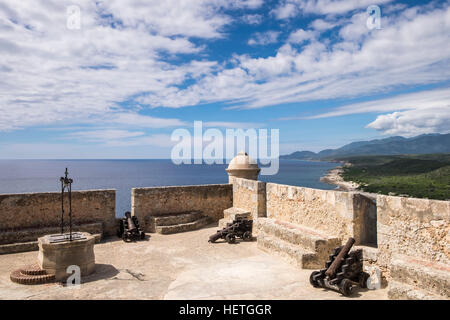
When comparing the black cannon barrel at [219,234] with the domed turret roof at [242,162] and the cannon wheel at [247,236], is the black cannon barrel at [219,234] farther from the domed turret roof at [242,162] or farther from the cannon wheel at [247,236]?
the domed turret roof at [242,162]

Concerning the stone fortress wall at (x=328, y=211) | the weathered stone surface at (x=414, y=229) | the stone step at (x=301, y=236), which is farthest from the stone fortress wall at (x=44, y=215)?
the weathered stone surface at (x=414, y=229)

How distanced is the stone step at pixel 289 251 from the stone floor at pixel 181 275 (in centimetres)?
19

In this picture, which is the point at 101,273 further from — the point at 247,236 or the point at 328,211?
the point at 328,211

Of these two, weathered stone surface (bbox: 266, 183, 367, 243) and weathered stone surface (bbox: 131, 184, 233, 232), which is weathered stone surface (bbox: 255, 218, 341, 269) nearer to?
weathered stone surface (bbox: 266, 183, 367, 243)

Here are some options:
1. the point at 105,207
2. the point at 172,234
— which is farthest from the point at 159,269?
the point at 105,207

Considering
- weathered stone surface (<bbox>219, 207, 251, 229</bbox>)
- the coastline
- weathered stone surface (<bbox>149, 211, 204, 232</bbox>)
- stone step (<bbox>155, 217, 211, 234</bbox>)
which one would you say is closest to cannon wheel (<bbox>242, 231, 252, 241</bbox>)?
weathered stone surface (<bbox>219, 207, 251, 229</bbox>)

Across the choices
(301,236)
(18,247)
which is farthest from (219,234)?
(18,247)

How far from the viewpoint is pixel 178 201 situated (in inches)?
523

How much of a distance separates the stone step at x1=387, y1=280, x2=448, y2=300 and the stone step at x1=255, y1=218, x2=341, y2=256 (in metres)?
2.21

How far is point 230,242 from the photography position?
34.4ft

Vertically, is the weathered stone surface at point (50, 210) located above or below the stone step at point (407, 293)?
above

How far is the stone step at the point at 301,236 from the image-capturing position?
25.2 feet
